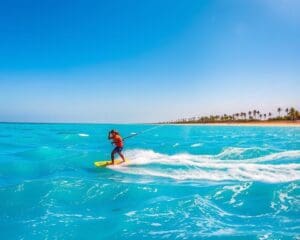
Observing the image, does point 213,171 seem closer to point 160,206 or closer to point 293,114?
point 160,206

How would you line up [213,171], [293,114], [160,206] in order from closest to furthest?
[160,206], [213,171], [293,114]

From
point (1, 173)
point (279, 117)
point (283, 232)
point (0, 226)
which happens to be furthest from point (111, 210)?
point (279, 117)

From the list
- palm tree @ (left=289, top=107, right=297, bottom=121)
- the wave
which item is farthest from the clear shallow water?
palm tree @ (left=289, top=107, right=297, bottom=121)

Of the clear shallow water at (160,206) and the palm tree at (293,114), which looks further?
the palm tree at (293,114)

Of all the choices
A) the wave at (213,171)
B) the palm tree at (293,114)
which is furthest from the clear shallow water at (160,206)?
the palm tree at (293,114)

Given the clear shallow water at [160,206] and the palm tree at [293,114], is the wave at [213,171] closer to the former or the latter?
the clear shallow water at [160,206]

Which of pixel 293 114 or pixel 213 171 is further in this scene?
pixel 293 114

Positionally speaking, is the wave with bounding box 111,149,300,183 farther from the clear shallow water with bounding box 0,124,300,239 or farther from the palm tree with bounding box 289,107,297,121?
the palm tree with bounding box 289,107,297,121

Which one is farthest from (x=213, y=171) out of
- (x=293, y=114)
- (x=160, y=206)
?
(x=293, y=114)

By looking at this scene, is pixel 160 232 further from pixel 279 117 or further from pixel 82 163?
pixel 279 117

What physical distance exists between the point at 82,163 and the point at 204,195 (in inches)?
456

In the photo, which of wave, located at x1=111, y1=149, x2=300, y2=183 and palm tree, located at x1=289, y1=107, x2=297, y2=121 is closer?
wave, located at x1=111, y1=149, x2=300, y2=183

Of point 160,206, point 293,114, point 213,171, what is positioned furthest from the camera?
point 293,114

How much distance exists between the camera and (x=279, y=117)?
17012cm
